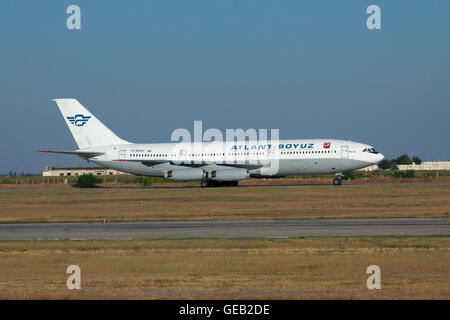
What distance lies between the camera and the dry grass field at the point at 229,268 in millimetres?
16500

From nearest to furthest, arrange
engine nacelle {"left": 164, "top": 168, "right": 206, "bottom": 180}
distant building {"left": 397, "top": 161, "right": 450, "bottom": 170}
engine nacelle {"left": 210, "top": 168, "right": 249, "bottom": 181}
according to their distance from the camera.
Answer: engine nacelle {"left": 210, "top": 168, "right": 249, "bottom": 181}
engine nacelle {"left": 164, "top": 168, "right": 206, "bottom": 180}
distant building {"left": 397, "top": 161, "right": 450, "bottom": 170}

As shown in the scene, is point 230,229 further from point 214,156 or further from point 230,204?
point 214,156

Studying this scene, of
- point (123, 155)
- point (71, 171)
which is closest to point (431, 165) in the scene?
point (71, 171)

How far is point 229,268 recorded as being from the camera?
20.3 metres

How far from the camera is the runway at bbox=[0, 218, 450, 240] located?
96.3 feet

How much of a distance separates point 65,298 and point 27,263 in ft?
21.8

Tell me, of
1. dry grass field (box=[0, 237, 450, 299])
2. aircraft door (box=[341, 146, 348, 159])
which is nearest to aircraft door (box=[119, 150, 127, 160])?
aircraft door (box=[341, 146, 348, 159])

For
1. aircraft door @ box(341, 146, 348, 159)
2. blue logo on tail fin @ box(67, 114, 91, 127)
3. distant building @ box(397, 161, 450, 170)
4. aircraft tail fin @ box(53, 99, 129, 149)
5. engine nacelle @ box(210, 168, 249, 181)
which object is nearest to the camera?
aircraft door @ box(341, 146, 348, 159)

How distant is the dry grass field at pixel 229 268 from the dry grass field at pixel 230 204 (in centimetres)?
1390

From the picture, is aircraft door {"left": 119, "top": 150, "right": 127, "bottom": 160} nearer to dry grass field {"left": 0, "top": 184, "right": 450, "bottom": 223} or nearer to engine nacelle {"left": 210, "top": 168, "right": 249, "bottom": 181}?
dry grass field {"left": 0, "top": 184, "right": 450, "bottom": 223}

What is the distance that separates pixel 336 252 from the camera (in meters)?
23.2

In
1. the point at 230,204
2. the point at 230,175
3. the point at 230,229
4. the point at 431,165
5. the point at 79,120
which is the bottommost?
the point at 230,229

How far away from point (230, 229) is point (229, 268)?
38.6 feet

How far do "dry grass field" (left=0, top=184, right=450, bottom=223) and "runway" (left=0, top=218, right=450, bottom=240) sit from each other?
3.51 m
